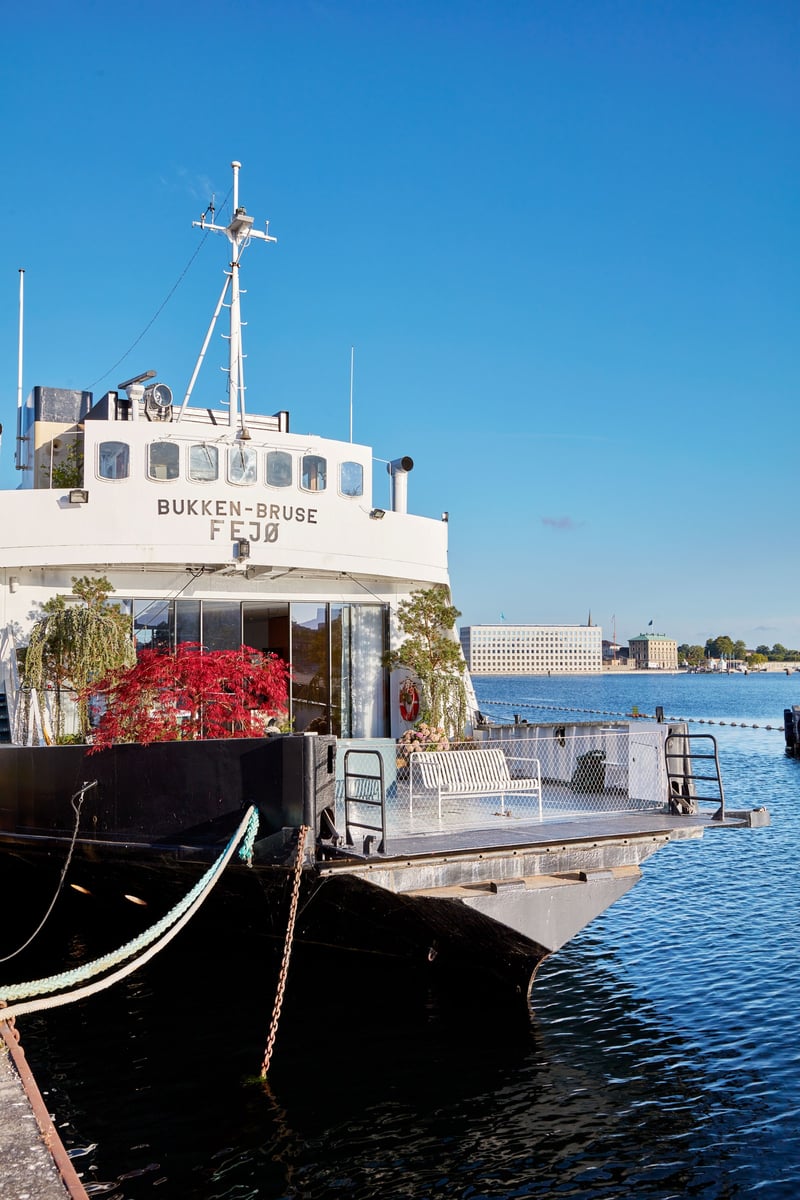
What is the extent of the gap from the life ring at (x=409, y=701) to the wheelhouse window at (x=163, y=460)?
15.4 feet

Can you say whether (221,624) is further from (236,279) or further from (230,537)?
(236,279)

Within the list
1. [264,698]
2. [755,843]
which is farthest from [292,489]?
[755,843]

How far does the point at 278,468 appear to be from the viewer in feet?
48.9

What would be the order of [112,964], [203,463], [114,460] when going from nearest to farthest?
[112,964], [114,460], [203,463]

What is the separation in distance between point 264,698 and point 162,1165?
6.59 meters

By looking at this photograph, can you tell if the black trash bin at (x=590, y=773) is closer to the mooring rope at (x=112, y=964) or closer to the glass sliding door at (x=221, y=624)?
the mooring rope at (x=112, y=964)

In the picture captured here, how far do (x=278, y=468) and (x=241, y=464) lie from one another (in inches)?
22.7

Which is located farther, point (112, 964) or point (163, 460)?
point (163, 460)

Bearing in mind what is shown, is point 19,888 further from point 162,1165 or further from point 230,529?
point 162,1165

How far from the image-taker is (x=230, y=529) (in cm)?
1440

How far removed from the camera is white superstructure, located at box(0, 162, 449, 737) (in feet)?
46.1

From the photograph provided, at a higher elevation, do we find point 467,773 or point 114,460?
point 114,460

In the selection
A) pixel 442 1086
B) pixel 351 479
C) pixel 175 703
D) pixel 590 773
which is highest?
pixel 351 479

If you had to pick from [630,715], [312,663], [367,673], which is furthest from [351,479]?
[630,715]
